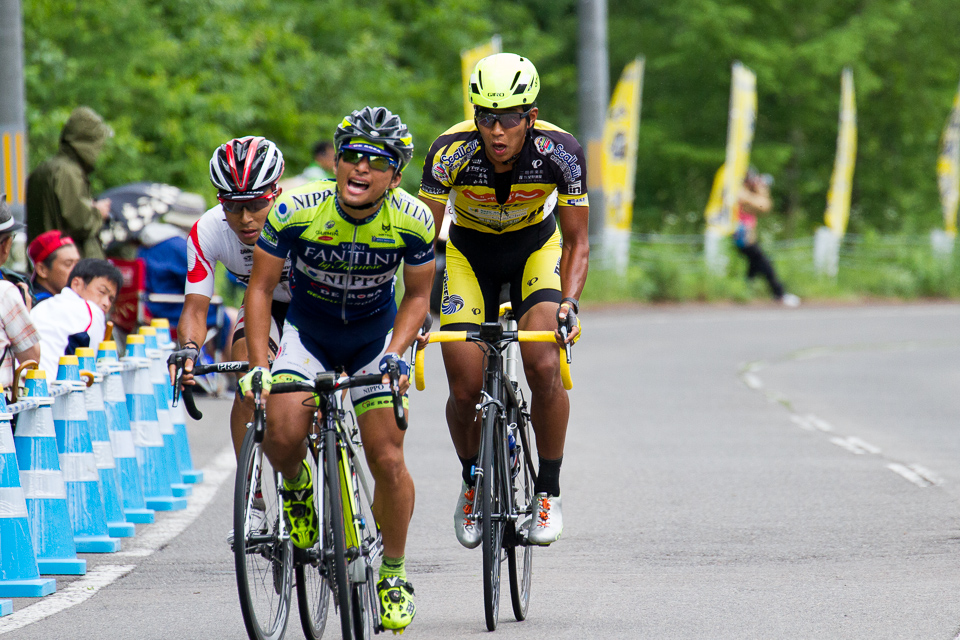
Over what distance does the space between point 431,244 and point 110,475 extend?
3.18 metres

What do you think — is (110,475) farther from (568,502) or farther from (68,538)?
(568,502)

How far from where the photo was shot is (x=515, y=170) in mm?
6816

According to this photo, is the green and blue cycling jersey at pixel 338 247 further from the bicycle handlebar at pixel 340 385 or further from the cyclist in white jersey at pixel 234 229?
the cyclist in white jersey at pixel 234 229

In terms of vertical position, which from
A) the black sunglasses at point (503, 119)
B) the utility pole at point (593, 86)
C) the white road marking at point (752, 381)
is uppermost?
the utility pole at point (593, 86)

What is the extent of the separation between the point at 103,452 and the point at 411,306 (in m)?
3.09

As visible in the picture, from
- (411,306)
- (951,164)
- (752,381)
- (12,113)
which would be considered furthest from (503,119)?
(951,164)

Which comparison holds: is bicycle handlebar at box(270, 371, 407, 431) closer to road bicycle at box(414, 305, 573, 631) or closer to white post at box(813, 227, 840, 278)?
road bicycle at box(414, 305, 573, 631)

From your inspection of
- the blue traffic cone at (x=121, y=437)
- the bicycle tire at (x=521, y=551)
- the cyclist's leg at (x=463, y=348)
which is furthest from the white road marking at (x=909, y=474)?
the blue traffic cone at (x=121, y=437)

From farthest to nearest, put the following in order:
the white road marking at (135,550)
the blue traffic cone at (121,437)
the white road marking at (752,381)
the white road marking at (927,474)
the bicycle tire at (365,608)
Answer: the white road marking at (752,381) → the white road marking at (927,474) → the blue traffic cone at (121,437) → the white road marking at (135,550) → the bicycle tire at (365,608)

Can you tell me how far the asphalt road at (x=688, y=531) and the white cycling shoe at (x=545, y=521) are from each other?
317 millimetres

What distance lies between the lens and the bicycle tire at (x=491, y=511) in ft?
20.0

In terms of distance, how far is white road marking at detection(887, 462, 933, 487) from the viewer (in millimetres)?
10086

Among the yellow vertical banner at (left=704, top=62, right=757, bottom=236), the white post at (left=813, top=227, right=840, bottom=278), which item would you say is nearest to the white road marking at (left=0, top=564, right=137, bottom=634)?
the yellow vertical banner at (left=704, top=62, right=757, bottom=236)

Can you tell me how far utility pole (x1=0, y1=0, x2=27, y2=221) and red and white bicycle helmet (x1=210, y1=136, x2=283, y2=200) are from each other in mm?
6157
